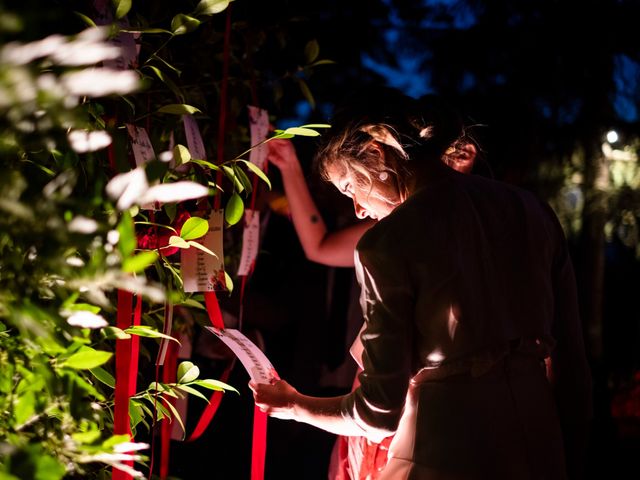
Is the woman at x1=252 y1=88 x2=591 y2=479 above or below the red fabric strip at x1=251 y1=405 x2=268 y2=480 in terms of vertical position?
above

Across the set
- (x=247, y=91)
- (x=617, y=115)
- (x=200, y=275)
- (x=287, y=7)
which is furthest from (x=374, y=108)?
(x=617, y=115)

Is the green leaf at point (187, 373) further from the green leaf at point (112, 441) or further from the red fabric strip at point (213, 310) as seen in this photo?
the green leaf at point (112, 441)

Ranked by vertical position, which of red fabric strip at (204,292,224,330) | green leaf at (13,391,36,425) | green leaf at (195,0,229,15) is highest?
green leaf at (195,0,229,15)

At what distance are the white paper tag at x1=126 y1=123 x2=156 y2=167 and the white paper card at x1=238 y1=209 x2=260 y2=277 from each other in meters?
0.49

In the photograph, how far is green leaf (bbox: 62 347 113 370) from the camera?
2.05ft

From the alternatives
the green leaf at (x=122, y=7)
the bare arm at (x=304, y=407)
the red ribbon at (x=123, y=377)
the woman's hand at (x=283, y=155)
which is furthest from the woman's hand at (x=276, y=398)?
the woman's hand at (x=283, y=155)

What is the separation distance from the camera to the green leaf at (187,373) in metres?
1.08

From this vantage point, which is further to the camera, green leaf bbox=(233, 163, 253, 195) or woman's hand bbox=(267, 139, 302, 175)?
woman's hand bbox=(267, 139, 302, 175)

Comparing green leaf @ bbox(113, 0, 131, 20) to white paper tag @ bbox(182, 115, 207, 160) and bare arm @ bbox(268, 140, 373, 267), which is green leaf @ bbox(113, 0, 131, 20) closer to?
white paper tag @ bbox(182, 115, 207, 160)

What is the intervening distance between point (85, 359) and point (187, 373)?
1.53ft

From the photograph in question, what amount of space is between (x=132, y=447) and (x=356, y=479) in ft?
2.65

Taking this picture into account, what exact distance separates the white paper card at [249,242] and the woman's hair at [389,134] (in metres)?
0.45

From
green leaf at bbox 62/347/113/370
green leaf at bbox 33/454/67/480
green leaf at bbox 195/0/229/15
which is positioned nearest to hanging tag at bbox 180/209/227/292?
green leaf at bbox 195/0/229/15

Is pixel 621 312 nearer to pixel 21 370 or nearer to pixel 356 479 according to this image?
pixel 356 479
